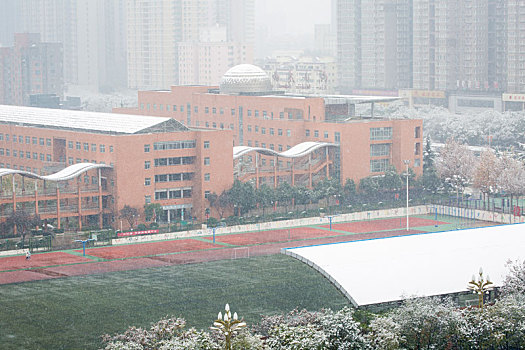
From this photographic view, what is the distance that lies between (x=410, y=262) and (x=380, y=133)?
5001cm

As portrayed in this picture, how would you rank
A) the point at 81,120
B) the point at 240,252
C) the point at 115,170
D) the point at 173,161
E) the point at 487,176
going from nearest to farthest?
the point at 240,252 → the point at 115,170 → the point at 173,161 → the point at 487,176 → the point at 81,120

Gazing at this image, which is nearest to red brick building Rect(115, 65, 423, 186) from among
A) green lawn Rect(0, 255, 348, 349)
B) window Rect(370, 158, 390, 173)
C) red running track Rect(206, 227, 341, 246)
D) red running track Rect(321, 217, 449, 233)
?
window Rect(370, 158, 390, 173)

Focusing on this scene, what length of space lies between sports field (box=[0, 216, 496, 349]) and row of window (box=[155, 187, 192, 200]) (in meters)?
8.05

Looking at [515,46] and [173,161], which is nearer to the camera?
[173,161]

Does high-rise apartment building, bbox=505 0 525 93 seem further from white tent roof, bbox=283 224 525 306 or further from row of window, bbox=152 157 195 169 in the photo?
white tent roof, bbox=283 224 525 306

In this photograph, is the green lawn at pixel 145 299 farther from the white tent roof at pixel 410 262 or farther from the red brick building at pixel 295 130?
the red brick building at pixel 295 130

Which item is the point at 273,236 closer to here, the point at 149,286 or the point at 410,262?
A: the point at 149,286

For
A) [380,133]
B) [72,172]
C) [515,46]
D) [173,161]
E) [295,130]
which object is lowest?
[72,172]

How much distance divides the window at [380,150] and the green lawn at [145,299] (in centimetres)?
3268

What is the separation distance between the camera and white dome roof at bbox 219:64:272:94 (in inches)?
4636

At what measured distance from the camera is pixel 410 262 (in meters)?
55.2

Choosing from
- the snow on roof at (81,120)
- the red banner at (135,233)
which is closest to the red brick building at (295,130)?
the snow on roof at (81,120)

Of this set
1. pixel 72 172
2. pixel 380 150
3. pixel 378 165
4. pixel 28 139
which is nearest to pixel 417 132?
pixel 380 150

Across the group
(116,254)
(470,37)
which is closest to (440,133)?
(470,37)
